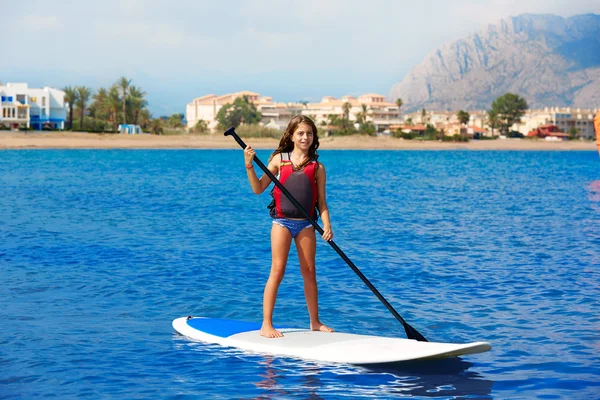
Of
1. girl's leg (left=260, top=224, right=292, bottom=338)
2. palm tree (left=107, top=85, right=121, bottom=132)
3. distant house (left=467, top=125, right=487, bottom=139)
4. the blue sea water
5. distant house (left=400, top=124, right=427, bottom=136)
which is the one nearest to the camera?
the blue sea water

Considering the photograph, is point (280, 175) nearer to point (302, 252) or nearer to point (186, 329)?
point (302, 252)

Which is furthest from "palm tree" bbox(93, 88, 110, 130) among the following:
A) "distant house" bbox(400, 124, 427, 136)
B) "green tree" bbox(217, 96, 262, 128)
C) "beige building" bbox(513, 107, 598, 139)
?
"beige building" bbox(513, 107, 598, 139)

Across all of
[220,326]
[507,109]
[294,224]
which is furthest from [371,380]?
[507,109]

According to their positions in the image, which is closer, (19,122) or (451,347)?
(451,347)

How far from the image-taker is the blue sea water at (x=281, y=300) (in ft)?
23.4

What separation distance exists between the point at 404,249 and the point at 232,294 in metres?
6.04

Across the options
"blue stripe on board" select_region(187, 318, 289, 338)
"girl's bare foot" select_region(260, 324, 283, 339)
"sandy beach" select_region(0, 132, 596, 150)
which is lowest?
"blue stripe on board" select_region(187, 318, 289, 338)

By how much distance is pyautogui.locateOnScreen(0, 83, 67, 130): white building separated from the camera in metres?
110

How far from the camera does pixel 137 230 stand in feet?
64.3

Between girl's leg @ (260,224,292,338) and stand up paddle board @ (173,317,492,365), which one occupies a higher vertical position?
girl's leg @ (260,224,292,338)

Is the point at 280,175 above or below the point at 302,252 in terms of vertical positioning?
above

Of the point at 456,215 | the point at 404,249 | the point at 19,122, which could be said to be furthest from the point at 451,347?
the point at 19,122

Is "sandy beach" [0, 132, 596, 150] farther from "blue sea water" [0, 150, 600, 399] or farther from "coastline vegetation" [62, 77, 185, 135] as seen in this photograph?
"blue sea water" [0, 150, 600, 399]

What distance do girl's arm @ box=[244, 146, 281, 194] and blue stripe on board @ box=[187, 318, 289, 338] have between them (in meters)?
1.64
